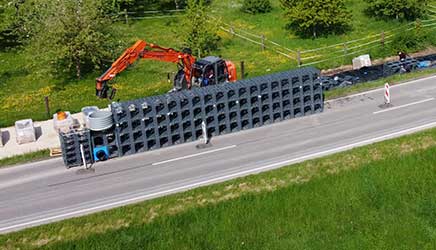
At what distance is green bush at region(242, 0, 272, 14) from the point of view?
45572mm

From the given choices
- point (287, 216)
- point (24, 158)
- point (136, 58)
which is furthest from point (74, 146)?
point (287, 216)

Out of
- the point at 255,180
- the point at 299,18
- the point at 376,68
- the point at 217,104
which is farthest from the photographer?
the point at 299,18

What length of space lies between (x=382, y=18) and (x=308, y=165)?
21982 millimetres

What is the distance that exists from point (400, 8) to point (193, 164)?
2226 centimetres

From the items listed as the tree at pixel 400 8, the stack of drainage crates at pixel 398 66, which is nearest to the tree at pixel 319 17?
the tree at pixel 400 8

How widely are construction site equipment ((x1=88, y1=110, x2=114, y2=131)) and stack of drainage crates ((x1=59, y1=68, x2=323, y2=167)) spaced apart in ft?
0.95

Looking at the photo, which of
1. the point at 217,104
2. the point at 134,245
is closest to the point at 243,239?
the point at 134,245

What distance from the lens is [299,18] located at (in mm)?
39219

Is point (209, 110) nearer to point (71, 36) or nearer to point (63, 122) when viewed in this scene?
point (63, 122)

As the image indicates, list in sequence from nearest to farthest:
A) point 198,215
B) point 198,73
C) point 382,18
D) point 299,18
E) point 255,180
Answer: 1. point 198,215
2. point 255,180
3. point 198,73
4. point 299,18
5. point 382,18

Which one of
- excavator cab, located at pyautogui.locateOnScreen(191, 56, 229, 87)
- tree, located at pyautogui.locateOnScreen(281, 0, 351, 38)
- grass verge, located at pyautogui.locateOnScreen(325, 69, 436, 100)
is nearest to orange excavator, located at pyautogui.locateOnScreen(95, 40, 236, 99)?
excavator cab, located at pyautogui.locateOnScreen(191, 56, 229, 87)

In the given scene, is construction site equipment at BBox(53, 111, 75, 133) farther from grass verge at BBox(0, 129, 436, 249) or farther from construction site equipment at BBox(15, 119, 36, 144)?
grass verge at BBox(0, 129, 436, 249)

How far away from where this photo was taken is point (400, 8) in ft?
134

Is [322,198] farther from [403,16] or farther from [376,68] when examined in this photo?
[403,16]
